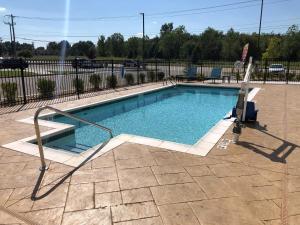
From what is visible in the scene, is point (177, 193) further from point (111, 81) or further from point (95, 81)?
point (111, 81)

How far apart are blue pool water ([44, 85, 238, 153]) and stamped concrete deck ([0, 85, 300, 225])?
1841 millimetres

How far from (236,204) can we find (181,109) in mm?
7316

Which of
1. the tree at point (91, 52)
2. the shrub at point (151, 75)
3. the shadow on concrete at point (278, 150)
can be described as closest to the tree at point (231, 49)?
the shrub at point (151, 75)

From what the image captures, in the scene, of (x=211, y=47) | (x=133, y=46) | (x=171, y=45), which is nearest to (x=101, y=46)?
(x=133, y=46)

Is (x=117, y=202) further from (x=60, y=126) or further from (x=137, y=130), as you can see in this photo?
(x=137, y=130)

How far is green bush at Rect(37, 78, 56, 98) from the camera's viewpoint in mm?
10289

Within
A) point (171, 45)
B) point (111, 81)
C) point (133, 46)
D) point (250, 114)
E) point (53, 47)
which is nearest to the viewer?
point (250, 114)

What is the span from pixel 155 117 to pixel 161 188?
5.67m

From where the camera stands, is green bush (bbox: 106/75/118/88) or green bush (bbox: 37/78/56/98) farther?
green bush (bbox: 106/75/118/88)

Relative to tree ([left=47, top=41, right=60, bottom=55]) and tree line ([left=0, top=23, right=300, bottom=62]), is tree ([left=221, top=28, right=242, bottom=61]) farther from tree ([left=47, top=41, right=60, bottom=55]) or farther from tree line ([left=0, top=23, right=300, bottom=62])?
tree ([left=47, top=41, right=60, bottom=55])

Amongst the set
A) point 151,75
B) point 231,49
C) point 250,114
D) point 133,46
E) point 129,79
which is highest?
point 133,46

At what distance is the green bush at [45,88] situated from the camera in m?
10.3

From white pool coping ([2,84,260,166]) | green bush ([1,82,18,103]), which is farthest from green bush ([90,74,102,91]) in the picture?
white pool coping ([2,84,260,166])

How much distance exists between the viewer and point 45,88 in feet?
34.1
